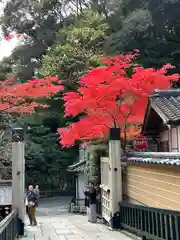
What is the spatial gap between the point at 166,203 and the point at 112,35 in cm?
1919

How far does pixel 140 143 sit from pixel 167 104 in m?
2.92

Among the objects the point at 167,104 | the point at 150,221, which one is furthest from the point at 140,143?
the point at 150,221

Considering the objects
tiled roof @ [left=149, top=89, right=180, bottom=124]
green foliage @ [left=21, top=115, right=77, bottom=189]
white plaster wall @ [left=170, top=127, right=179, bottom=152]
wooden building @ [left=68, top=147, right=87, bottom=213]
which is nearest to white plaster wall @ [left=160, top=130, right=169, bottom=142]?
white plaster wall @ [left=170, top=127, right=179, bottom=152]

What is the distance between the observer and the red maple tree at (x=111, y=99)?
14094 millimetres

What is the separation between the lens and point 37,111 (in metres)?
29.5

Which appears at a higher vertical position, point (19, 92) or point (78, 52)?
point (78, 52)

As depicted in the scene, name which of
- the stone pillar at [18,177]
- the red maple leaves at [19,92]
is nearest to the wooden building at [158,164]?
the stone pillar at [18,177]

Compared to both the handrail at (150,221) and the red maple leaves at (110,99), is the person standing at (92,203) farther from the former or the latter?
the handrail at (150,221)

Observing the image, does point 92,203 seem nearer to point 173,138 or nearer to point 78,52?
point 173,138

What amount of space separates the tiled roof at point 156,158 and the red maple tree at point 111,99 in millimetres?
3145

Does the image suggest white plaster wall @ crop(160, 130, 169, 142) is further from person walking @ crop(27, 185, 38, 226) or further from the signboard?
person walking @ crop(27, 185, 38, 226)

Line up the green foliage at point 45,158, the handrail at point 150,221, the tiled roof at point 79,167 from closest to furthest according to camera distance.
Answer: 1. the handrail at point 150,221
2. the tiled roof at point 79,167
3. the green foliage at point 45,158

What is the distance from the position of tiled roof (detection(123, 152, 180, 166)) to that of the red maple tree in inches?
124

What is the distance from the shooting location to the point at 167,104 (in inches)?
478
